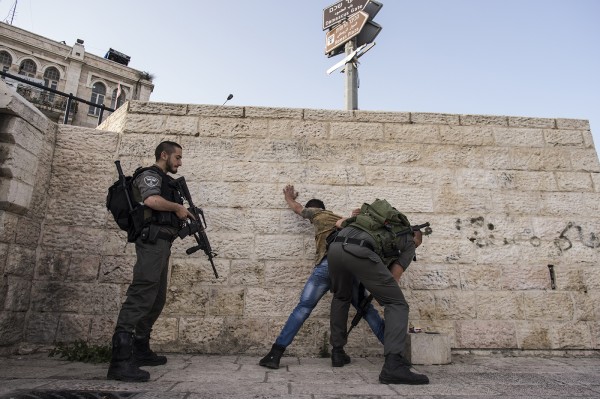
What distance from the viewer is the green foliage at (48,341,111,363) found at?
10.7 ft

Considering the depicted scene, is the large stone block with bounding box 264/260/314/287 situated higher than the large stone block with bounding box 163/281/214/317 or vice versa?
the large stone block with bounding box 264/260/314/287

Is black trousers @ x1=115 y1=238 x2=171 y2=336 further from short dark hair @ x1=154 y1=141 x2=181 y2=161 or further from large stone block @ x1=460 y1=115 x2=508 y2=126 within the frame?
large stone block @ x1=460 y1=115 x2=508 y2=126

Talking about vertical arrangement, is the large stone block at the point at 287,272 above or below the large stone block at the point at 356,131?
below

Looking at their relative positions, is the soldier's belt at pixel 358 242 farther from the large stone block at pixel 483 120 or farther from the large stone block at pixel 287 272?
the large stone block at pixel 483 120

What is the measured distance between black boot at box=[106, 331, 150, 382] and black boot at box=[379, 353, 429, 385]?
1692 mm

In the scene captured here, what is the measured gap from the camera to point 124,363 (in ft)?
8.40

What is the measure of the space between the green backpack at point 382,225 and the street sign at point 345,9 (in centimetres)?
666

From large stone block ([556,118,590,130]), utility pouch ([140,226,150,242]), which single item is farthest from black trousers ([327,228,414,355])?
large stone block ([556,118,590,130])

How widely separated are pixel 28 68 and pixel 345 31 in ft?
77.0

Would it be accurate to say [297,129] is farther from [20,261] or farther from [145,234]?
[20,261]

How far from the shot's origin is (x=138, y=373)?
252cm

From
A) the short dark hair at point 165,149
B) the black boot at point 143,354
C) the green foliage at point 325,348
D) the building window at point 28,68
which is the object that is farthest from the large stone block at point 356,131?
the building window at point 28,68

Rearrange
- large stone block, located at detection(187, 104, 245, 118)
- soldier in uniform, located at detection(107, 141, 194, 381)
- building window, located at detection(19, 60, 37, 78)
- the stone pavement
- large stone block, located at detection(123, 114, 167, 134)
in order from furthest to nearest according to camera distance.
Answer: building window, located at detection(19, 60, 37, 78)
large stone block, located at detection(187, 104, 245, 118)
large stone block, located at detection(123, 114, 167, 134)
soldier in uniform, located at detection(107, 141, 194, 381)
the stone pavement

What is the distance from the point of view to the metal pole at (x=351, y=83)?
7793 millimetres
